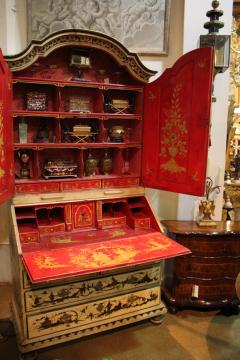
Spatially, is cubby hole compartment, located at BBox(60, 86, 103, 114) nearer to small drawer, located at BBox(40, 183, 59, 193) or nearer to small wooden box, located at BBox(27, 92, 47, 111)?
small wooden box, located at BBox(27, 92, 47, 111)

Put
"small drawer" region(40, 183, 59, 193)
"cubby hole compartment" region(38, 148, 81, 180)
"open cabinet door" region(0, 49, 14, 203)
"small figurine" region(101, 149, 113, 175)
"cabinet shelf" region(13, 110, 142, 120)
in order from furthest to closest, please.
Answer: "small figurine" region(101, 149, 113, 175), "cubby hole compartment" region(38, 148, 81, 180), "small drawer" region(40, 183, 59, 193), "cabinet shelf" region(13, 110, 142, 120), "open cabinet door" region(0, 49, 14, 203)

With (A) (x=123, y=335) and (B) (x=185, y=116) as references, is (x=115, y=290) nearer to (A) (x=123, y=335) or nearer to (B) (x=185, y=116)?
(A) (x=123, y=335)

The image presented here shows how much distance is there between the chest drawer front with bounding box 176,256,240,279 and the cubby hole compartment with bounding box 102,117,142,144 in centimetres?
103

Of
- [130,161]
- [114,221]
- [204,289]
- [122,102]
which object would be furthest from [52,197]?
[204,289]

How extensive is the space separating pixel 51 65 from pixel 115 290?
66.9 inches

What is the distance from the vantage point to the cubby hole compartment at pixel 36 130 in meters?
2.25

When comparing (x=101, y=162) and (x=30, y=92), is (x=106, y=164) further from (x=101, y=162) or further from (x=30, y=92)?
(x=30, y=92)

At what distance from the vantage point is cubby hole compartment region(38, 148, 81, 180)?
229cm

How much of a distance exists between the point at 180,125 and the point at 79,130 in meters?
0.77

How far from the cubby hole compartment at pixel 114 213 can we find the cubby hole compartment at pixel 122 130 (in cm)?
51

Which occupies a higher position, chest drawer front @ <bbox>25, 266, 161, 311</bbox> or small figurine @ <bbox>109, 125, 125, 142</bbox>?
small figurine @ <bbox>109, 125, 125, 142</bbox>

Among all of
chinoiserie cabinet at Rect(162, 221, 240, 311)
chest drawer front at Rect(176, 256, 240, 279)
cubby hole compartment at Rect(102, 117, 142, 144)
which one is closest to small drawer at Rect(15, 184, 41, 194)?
cubby hole compartment at Rect(102, 117, 142, 144)

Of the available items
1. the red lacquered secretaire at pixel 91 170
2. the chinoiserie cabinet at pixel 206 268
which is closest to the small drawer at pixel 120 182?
the red lacquered secretaire at pixel 91 170

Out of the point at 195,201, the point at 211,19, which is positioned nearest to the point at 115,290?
the point at 195,201
